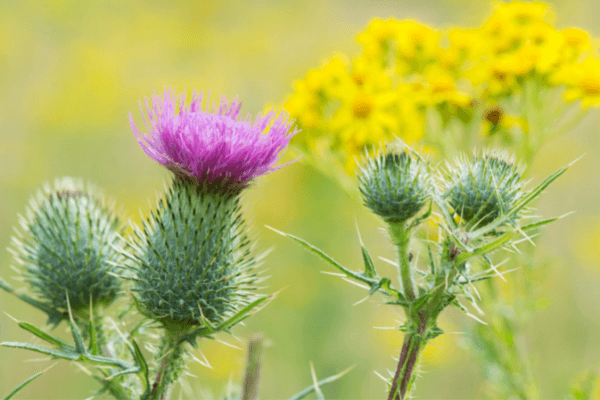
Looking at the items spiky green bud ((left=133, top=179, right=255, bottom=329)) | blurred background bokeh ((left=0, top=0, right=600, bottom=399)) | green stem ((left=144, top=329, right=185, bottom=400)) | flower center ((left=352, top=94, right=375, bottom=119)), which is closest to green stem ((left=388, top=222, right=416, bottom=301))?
spiky green bud ((left=133, top=179, right=255, bottom=329))

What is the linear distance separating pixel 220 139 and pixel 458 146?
2285mm

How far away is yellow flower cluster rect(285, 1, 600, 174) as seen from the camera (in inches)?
132

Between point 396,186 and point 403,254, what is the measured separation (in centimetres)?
24

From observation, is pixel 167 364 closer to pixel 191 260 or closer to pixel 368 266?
pixel 191 260

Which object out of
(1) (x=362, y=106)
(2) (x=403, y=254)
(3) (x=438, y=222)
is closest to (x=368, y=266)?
(2) (x=403, y=254)

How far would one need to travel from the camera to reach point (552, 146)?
24.4 feet

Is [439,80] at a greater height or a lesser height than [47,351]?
greater

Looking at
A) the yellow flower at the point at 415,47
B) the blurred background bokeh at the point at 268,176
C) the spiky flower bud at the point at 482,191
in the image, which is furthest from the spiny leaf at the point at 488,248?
the yellow flower at the point at 415,47

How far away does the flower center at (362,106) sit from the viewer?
127 inches

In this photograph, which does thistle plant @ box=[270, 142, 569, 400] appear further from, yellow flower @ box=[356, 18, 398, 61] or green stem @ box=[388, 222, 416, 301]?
yellow flower @ box=[356, 18, 398, 61]

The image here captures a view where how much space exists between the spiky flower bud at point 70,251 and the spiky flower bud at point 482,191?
1402 mm

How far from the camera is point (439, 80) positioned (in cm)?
349

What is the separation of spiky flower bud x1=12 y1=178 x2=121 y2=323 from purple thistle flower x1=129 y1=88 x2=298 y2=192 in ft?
1.79

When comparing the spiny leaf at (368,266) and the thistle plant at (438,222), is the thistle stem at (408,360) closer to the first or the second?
the thistle plant at (438,222)
